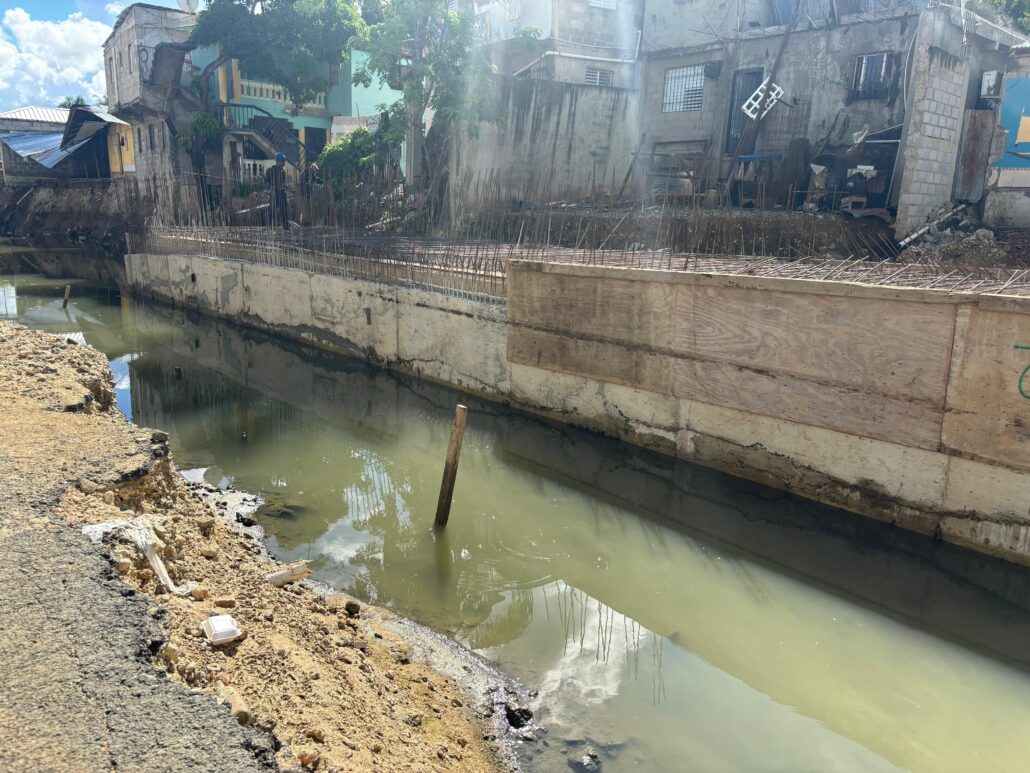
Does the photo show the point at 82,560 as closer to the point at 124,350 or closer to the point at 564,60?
the point at 124,350

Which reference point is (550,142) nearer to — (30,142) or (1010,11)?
(1010,11)

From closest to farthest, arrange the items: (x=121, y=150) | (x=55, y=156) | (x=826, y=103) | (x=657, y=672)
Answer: (x=657, y=672), (x=826, y=103), (x=121, y=150), (x=55, y=156)

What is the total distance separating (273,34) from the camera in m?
28.2

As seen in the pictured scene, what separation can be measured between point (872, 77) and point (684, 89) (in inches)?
209

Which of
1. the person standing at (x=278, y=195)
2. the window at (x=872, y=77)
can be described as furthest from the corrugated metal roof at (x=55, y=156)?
the window at (x=872, y=77)

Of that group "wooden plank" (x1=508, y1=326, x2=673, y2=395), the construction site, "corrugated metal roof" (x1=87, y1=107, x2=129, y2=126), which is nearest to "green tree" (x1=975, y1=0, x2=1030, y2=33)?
the construction site

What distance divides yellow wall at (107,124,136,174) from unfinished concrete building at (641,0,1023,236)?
24.6 meters

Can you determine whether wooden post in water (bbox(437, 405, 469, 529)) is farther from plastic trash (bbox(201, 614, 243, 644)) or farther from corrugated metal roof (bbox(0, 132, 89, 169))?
corrugated metal roof (bbox(0, 132, 89, 169))

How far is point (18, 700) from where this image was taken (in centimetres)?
320

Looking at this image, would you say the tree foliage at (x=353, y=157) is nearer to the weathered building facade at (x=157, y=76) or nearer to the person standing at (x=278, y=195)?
the person standing at (x=278, y=195)

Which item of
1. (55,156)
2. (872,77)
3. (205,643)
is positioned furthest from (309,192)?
(55,156)

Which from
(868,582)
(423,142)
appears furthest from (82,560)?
(423,142)

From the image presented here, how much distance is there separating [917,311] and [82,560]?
7.71 metres

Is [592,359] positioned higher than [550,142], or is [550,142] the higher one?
[550,142]
